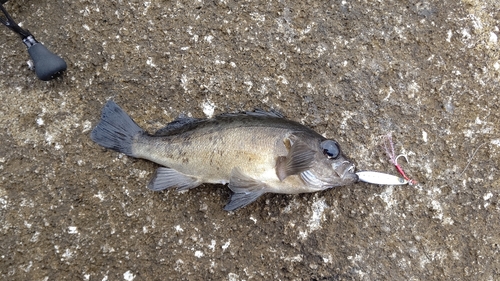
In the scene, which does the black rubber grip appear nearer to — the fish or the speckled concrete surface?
the speckled concrete surface

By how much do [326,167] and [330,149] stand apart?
0.39ft

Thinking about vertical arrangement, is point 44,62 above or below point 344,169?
above

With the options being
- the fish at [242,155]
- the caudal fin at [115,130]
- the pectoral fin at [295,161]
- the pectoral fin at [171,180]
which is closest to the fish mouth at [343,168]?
the fish at [242,155]

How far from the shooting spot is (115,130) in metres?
2.99

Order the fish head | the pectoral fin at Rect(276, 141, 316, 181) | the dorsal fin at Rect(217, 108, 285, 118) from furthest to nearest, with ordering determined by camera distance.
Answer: the dorsal fin at Rect(217, 108, 285, 118) < the fish head < the pectoral fin at Rect(276, 141, 316, 181)

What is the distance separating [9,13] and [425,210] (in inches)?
134

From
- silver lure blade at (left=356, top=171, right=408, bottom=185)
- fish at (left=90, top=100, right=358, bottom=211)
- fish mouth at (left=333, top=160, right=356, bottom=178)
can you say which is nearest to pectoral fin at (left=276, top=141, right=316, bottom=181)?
fish at (left=90, top=100, right=358, bottom=211)

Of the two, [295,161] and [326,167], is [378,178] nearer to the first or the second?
[326,167]

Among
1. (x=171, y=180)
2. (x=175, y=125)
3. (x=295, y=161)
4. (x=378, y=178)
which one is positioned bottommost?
(x=171, y=180)

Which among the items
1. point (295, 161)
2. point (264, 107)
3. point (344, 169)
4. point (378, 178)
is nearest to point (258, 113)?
point (264, 107)

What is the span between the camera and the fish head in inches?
110

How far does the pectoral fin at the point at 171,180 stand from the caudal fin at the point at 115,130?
262mm

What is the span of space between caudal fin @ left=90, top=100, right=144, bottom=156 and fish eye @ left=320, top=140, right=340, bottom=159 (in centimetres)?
125

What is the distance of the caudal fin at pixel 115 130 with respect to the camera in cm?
299
